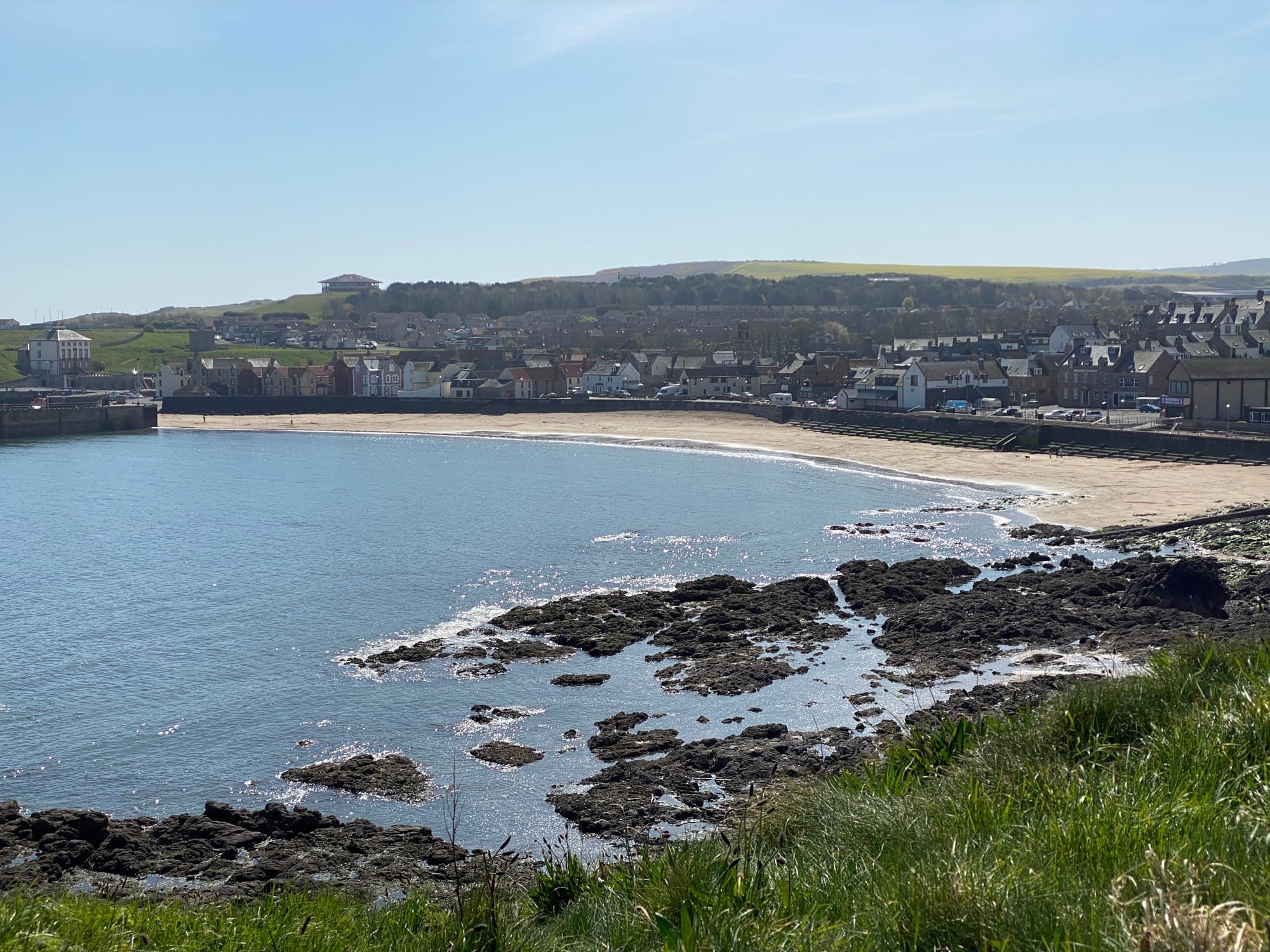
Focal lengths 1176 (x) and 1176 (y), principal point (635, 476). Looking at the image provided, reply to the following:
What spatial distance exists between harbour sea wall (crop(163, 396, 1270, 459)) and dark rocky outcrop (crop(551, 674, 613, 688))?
135 feet

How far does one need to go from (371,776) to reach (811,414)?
67.3m

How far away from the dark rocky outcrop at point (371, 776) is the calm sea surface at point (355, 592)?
13.8 inches

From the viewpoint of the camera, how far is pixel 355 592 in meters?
35.2

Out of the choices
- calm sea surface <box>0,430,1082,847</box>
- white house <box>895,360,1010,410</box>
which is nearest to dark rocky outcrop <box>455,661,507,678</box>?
calm sea surface <box>0,430,1082,847</box>

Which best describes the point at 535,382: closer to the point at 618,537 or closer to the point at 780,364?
the point at 780,364

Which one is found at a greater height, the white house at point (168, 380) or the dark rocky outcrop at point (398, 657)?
the white house at point (168, 380)

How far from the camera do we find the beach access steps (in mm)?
55875

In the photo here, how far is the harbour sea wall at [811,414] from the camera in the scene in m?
57.3

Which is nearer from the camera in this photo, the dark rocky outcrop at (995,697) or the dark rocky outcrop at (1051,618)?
the dark rocky outcrop at (995,697)

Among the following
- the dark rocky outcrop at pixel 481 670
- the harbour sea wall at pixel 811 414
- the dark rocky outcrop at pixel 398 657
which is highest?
the harbour sea wall at pixel 811 414

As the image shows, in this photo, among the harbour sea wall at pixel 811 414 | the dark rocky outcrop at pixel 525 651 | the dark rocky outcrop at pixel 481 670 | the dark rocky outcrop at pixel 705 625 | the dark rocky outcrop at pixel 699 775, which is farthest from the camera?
the harbour sea wall at pixel 811 414

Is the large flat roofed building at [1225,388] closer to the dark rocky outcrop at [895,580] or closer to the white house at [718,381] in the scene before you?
the dark rocky outcrop at [895,580]

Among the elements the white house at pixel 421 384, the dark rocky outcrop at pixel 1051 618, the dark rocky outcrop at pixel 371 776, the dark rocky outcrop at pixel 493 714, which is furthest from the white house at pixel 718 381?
the dark rocky outcrop at pixel 371 776

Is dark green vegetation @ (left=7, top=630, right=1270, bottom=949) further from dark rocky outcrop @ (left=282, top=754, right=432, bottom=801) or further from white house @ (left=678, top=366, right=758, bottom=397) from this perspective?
white house @ (left=678, top=366, right=758, bottom=397)
